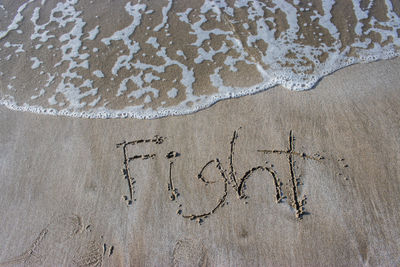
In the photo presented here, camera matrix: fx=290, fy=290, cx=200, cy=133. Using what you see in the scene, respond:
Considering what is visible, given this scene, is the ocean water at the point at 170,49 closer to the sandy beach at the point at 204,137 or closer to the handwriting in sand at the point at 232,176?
the sandy beach at the point at 204,137

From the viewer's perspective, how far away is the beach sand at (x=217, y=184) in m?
2.33

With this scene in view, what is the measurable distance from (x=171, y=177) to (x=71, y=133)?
1.23 metres

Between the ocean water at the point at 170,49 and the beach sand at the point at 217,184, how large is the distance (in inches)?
9.8

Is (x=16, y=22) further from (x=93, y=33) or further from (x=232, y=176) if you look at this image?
(x=232, y=176)

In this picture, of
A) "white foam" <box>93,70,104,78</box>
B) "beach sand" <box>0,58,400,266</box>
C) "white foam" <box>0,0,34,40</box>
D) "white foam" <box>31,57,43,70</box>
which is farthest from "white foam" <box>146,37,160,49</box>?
"white foam" <box>0,0,34,40</box>

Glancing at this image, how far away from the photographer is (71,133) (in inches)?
121

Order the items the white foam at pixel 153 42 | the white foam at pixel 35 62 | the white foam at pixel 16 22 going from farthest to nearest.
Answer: the white foam at pixel 16 22, the white foam at pixel 153 42, the white foam at pixel 35 62

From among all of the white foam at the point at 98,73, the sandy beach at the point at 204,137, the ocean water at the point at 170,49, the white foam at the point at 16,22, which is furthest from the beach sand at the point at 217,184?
the white foam at the point at 16,22

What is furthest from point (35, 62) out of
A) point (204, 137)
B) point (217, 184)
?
point (217, 184)

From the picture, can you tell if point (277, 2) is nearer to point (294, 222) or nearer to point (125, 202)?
point (294, 222)

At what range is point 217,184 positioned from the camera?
8.69ft

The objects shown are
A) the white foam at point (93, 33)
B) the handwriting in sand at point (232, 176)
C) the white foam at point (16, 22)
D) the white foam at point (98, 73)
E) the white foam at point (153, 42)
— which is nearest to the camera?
the handwriting in sand at point (232, 176)

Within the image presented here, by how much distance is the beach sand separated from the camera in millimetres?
2334

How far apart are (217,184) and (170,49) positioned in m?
2.06
